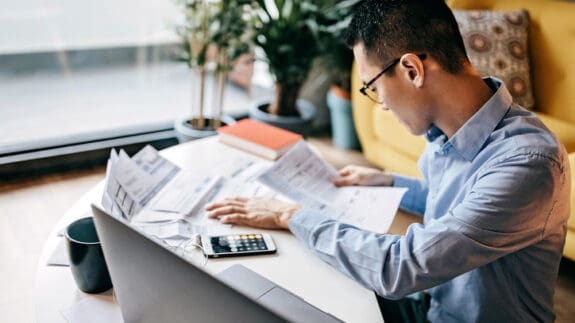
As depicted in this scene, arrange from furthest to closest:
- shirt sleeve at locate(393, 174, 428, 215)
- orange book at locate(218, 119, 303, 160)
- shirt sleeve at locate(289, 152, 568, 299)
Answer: orange book at locate(218, 119, 303, 160) < shirt sleeve at locate(393, 174, 428, 215) < shirt sleeve at locate(289, 152, 568, 299)

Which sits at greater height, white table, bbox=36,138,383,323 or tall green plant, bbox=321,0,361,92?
tall green plant, bbox=321,0,361,92

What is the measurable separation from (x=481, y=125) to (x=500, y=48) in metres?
1.46

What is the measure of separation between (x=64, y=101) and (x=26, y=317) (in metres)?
1.67

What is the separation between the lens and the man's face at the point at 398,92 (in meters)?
1.01

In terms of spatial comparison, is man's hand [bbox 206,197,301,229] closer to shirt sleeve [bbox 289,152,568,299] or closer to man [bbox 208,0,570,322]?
man [bbox 208,0,570,322]

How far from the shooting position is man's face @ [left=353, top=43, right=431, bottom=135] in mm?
1014

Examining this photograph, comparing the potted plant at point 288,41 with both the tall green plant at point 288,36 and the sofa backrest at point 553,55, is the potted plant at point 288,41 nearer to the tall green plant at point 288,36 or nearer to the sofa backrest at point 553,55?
the tall green plant at point 288,36

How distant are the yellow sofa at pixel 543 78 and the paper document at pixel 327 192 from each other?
996 mm

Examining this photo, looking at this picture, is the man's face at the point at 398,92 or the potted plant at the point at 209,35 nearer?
the man's face at the point at 398,92

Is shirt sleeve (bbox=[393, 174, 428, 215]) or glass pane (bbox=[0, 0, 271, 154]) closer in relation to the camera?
shirt sleeve (bbox=[393, 174, 428, 215])

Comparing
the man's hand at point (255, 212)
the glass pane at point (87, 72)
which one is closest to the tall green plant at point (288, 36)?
the glass pane at point (87, 72)

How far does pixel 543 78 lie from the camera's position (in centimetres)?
237

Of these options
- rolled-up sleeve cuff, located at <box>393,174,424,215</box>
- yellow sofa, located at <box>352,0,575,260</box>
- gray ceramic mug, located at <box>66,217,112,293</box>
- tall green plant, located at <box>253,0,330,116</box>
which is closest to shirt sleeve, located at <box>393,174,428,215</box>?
rolled-up sleeve cuff, located at <box>393,174,424,215</box>

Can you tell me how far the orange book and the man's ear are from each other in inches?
24.1
